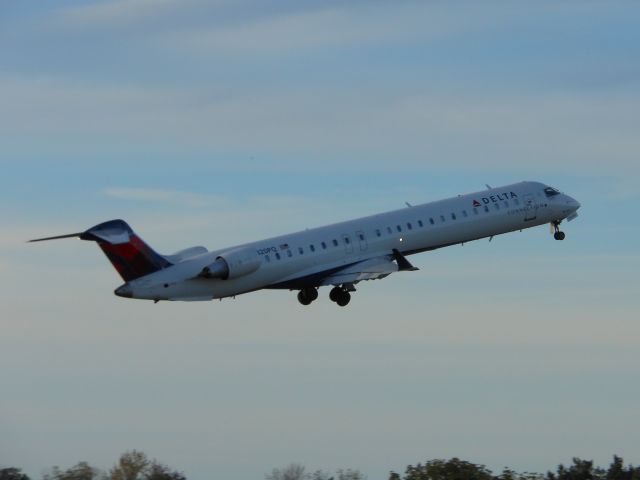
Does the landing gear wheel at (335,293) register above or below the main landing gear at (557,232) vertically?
below

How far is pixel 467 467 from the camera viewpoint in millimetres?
86000

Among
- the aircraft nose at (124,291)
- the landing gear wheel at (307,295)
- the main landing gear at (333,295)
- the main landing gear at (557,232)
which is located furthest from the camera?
the main landing gear at (557,232)

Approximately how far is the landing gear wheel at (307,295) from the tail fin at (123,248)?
778cm

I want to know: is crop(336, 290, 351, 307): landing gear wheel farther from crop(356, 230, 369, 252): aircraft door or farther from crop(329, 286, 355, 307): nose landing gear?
crop(356, 230, 369, 252): aircraft door

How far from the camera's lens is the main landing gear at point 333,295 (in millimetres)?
74812

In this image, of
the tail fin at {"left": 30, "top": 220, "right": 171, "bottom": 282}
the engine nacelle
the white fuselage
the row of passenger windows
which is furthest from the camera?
the row of passenger windows

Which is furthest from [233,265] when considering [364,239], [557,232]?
[557,232]

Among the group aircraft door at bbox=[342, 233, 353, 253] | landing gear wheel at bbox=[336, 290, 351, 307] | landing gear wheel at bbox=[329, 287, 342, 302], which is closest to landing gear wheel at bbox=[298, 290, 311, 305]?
landing gear wheel at bbox=[329, 287, 342, 302]

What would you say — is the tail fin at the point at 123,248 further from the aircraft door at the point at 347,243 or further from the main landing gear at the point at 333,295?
the aircraft door at the point at 347,243

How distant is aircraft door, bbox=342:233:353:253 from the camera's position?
73188 mm

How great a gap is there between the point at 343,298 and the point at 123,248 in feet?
34.5

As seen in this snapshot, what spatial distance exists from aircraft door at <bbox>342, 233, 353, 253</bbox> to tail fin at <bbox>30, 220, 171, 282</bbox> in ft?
26.7

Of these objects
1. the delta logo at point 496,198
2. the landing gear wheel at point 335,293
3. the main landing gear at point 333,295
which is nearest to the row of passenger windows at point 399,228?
the delta logo at point 496,198

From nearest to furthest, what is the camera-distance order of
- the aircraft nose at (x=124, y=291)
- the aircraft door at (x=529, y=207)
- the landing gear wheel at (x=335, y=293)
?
1. the aircraft nose at (x=124, y=291)
2. the landing gear wheel at (x=335, y=293)
3. the aircraft door at (x=529, y=207)
